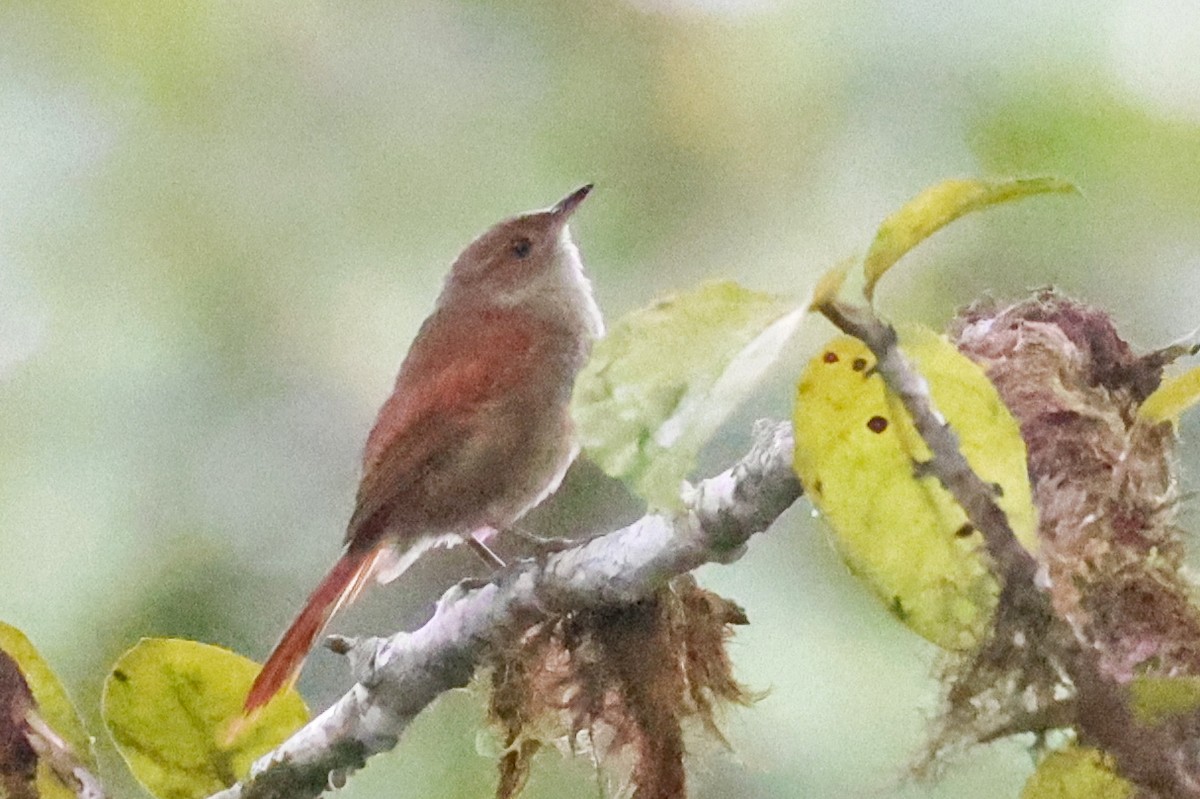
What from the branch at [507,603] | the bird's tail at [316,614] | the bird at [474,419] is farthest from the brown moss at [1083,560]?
the bird's tail at [316,614]

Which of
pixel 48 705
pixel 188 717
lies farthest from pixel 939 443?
pixel 48 705

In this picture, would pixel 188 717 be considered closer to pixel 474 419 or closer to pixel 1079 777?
pixel 474 419

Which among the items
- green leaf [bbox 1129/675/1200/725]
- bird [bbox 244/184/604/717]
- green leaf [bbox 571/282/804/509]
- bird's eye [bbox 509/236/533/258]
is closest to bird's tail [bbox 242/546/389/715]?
bird [bbox 244/184/604/717]

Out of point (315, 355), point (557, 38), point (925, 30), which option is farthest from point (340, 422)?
point (925, 30)

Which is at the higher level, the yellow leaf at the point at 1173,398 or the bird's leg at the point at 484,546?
the yellow leaf at the point at 1173,398

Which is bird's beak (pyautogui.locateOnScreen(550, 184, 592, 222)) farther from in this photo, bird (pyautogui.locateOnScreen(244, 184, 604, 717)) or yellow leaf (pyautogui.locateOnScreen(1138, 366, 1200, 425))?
yellow leaf (pyautogui.locateOnScreen(1138, 366, 1200, 425))

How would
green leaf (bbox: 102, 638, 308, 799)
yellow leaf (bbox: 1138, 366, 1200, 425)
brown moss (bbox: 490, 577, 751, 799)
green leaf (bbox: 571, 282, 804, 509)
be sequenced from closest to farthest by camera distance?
green leaf (bbox: 571, 282, 804, 509), yellow leaf (bbox: 1138, 366, 1200, 425), brown moss (bbox: 490, 577, 751, 799), green leaf (bbox: 102, 638, 308, 799)

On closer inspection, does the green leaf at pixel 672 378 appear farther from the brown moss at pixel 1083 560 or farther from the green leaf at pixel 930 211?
the brown moss at pixel 1083 560
